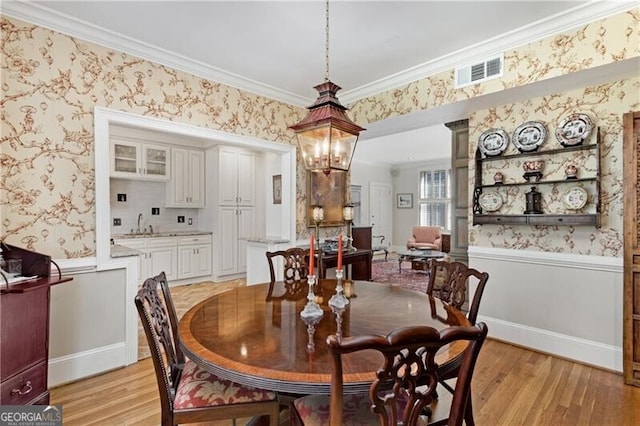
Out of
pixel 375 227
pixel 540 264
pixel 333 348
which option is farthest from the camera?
Answer: pixel 375 227

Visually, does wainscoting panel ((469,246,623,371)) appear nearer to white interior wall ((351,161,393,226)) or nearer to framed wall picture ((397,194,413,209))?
white interior wall ((351,161,393,226))

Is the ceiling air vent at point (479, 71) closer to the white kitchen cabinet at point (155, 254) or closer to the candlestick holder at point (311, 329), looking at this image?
the candlestick holder at point (311, 329)

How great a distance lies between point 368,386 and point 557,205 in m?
2.76

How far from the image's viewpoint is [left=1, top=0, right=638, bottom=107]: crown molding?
7.38 feet

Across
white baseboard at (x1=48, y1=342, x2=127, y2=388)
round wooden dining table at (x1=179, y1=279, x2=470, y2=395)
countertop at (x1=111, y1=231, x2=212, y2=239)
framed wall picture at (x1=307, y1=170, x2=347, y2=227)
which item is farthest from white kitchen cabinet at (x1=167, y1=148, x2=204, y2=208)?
round wooden dining table at (x1=179, y1=279, x2=470, y2=395)

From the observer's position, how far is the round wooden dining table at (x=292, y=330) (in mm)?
1120

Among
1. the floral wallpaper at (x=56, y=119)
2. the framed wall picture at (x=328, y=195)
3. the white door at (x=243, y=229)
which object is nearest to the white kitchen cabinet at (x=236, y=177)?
the white door at (x=243, y=229)

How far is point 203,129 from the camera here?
10.6 ft

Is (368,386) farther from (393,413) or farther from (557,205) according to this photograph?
(557,205)

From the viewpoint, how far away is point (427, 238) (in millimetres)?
8289

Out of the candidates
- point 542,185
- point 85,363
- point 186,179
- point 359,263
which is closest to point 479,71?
point 542,185

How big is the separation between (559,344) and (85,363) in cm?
394

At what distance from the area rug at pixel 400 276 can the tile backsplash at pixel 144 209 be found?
145 inches

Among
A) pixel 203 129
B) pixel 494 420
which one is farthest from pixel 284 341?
pixel 203 129
